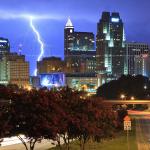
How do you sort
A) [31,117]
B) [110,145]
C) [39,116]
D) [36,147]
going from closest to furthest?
[31,117]
[39,116]
[110,145]
[36,147]

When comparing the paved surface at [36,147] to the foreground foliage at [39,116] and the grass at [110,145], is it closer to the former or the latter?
the grass at [110,145]

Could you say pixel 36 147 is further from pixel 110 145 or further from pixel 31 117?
pixel 31 117

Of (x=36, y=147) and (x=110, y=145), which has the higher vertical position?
(x=110, y=145)

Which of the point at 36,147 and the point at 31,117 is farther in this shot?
the point at 36,147

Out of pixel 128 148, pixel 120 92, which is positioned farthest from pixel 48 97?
pixel 120 92

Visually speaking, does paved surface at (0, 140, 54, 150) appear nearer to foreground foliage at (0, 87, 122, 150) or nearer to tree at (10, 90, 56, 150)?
foreground foliage at (0, 87, 122, 150)

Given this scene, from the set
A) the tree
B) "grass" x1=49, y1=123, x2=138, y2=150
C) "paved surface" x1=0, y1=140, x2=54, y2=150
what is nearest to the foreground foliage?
the tree

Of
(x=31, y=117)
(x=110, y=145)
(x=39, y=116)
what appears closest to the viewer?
(x=31, y=117)

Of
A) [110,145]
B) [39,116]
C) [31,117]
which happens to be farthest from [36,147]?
[31,117]

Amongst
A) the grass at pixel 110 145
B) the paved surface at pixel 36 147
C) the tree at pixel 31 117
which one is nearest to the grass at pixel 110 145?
the grass at pixel 110 145

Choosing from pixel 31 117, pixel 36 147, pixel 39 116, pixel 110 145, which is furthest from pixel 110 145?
pixel 31 117

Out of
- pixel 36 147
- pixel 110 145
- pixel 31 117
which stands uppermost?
pixel 31 117

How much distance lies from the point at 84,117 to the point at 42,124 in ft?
29.7

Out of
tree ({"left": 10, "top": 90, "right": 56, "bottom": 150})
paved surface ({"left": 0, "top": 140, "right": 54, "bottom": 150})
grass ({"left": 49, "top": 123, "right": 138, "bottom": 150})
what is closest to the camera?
tree ({"left": 10, "top": 90, "right": 56, "bottom": 150})
